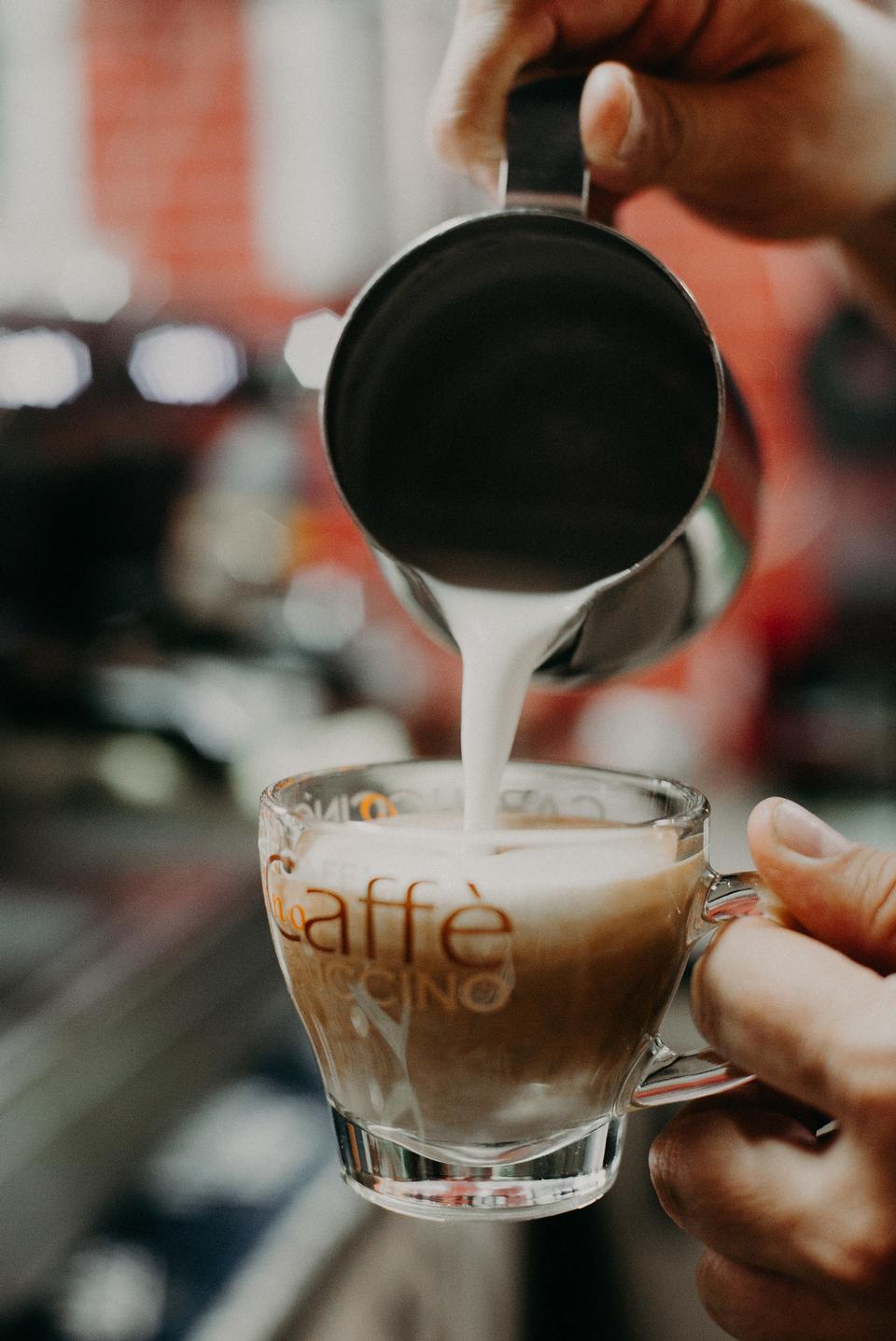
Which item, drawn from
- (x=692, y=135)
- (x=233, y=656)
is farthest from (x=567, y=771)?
(x=233, y=656)

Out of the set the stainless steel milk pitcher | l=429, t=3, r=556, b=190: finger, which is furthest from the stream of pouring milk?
l=429, t=3, r=556, b=190: finger

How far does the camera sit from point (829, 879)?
2.51 feet

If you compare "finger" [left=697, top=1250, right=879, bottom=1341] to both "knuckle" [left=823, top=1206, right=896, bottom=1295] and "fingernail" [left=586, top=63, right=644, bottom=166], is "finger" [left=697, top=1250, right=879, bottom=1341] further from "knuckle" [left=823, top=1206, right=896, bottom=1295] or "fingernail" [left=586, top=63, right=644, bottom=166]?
"fingernail" [left=586, top=63, right=644, bottom=166]

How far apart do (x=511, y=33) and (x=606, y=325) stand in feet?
0.63

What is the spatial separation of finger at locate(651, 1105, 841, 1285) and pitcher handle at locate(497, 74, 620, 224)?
1.83 ft

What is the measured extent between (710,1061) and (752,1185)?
0.07 m

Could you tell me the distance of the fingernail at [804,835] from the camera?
0.77 meters

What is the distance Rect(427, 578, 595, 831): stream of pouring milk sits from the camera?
32.9 inches

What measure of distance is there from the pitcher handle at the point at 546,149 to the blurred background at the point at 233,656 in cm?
41

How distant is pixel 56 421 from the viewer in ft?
5.75

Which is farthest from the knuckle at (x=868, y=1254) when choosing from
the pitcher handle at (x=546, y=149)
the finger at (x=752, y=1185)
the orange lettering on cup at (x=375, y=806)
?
the pitcher handle at (x=546, y=149)

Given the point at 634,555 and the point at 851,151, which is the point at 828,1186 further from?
the point at 851,151

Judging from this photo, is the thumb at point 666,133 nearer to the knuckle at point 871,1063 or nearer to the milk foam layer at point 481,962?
the milk foam layer at point 481,962

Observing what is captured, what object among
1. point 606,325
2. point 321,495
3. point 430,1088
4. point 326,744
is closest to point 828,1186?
point 430,1088
